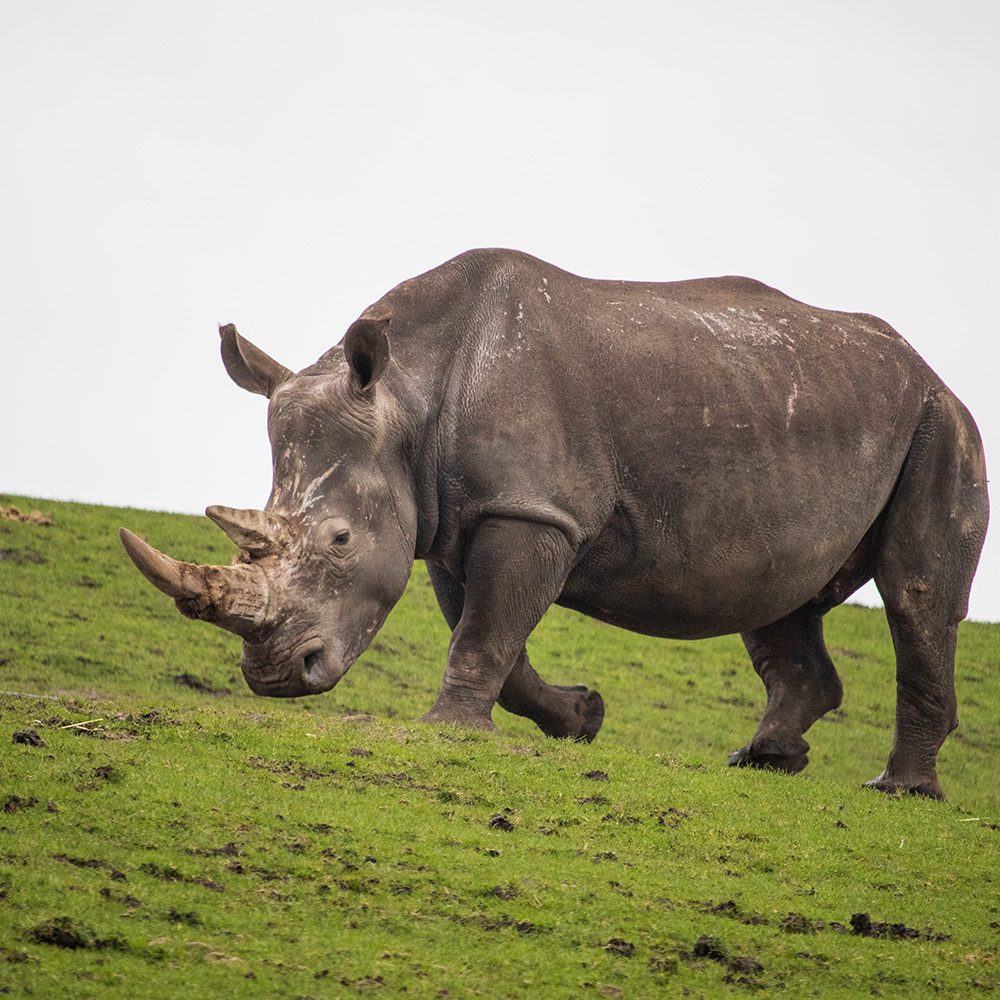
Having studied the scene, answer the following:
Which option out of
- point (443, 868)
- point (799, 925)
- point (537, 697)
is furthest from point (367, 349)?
point (799, 925)

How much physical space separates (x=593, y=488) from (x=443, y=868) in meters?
3.88

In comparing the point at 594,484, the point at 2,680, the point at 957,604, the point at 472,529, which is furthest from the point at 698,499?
the point at 2,680

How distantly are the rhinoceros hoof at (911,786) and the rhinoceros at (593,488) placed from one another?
0.10 ft

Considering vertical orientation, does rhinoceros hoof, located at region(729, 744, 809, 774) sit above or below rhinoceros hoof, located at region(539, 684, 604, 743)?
below

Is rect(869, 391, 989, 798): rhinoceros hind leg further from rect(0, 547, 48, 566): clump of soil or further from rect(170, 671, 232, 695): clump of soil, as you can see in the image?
rect(0, 547, 48, 566): clump of soil

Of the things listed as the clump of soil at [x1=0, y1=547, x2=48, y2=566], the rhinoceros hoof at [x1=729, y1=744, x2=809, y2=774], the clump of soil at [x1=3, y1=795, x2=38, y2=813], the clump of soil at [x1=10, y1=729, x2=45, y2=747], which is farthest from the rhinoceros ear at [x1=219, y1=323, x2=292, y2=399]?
the clump of soil at [x1=0, y1=547, x2=48, y2=566]

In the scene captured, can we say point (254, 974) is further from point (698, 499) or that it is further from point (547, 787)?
point (698, 499)

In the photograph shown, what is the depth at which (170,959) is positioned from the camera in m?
6.58

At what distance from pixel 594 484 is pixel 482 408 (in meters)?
0.92

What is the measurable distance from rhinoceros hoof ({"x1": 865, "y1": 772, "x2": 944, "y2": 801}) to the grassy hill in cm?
60

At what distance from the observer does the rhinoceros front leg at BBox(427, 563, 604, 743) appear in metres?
12.2

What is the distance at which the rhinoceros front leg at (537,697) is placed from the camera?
→ 12.2m

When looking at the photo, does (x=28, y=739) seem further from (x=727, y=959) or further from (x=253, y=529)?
(x=727, y=959)

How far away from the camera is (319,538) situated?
34.4 ft
